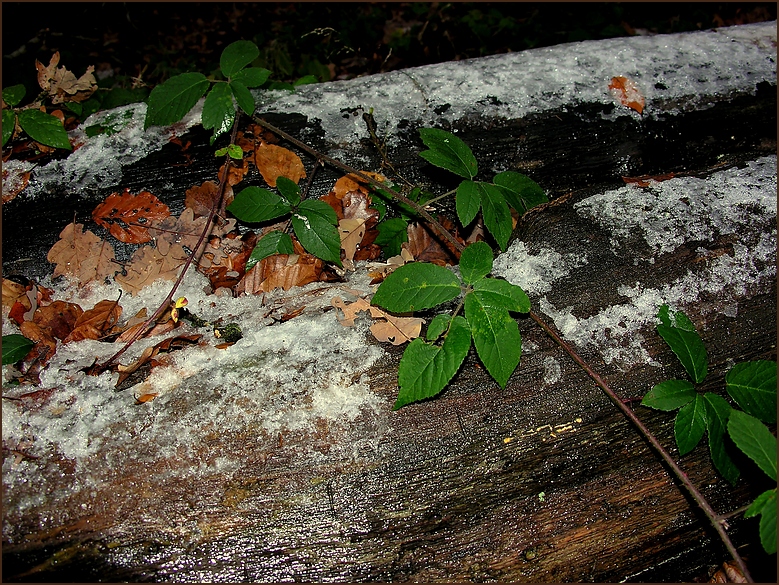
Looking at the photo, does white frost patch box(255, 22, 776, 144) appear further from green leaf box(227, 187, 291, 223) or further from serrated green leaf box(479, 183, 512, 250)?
serrated green leaf box(479, 183, 512, 250)

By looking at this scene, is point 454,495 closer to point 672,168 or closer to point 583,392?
point 583,392

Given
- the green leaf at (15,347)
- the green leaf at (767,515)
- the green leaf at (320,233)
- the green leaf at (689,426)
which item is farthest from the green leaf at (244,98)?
the green leaf at (767,515)

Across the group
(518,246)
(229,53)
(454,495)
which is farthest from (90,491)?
(229,53)

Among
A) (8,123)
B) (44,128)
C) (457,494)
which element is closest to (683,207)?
(457,494)

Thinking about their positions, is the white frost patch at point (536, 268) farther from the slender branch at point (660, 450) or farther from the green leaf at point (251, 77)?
the green leaf at point (251, 77)

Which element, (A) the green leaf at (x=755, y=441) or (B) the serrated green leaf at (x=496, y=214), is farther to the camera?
(B) the serrated green leaf at (x=496, y=214)
